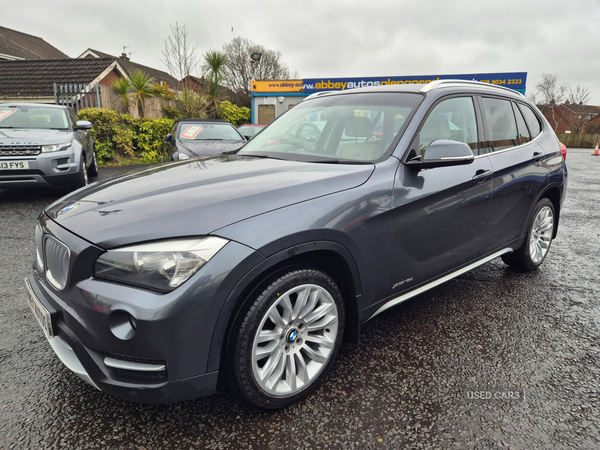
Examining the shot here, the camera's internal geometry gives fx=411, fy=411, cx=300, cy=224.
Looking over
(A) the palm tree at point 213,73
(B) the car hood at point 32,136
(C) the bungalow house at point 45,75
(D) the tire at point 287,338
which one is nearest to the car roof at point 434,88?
(D) the tire at point 287,338

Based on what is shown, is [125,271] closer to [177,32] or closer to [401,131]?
[401,131]

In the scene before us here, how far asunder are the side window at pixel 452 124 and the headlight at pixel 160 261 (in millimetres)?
1664

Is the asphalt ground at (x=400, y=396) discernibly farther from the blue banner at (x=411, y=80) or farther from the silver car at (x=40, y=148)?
the blue banner at (x=411, y=80)

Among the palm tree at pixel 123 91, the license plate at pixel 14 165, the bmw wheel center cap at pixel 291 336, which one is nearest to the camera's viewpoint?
the bmw wheel center cap at pixel 291 336

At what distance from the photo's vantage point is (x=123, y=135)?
38.5 ft

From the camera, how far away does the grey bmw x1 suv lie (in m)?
1.72

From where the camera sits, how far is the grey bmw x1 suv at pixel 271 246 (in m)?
1.72

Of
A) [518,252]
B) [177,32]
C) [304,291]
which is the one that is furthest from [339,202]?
[177,32]

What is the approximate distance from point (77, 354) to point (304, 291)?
3.50ft

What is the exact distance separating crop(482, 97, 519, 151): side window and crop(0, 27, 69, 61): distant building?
3552 cm

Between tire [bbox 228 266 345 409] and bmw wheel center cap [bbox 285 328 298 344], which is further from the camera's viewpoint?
bmw wheel center cap [bbox 285 328 298 344]

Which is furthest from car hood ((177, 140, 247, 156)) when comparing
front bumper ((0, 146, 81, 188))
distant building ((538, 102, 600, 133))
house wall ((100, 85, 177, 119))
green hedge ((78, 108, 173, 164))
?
distant building ((538, 102, 600, 133))

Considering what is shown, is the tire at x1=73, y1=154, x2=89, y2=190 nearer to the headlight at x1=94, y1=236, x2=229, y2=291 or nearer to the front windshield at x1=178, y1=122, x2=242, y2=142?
the front windshield at x1=178, y1=122, x2=242, y2=142

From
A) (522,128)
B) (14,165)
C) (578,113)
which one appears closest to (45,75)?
(14,165)
